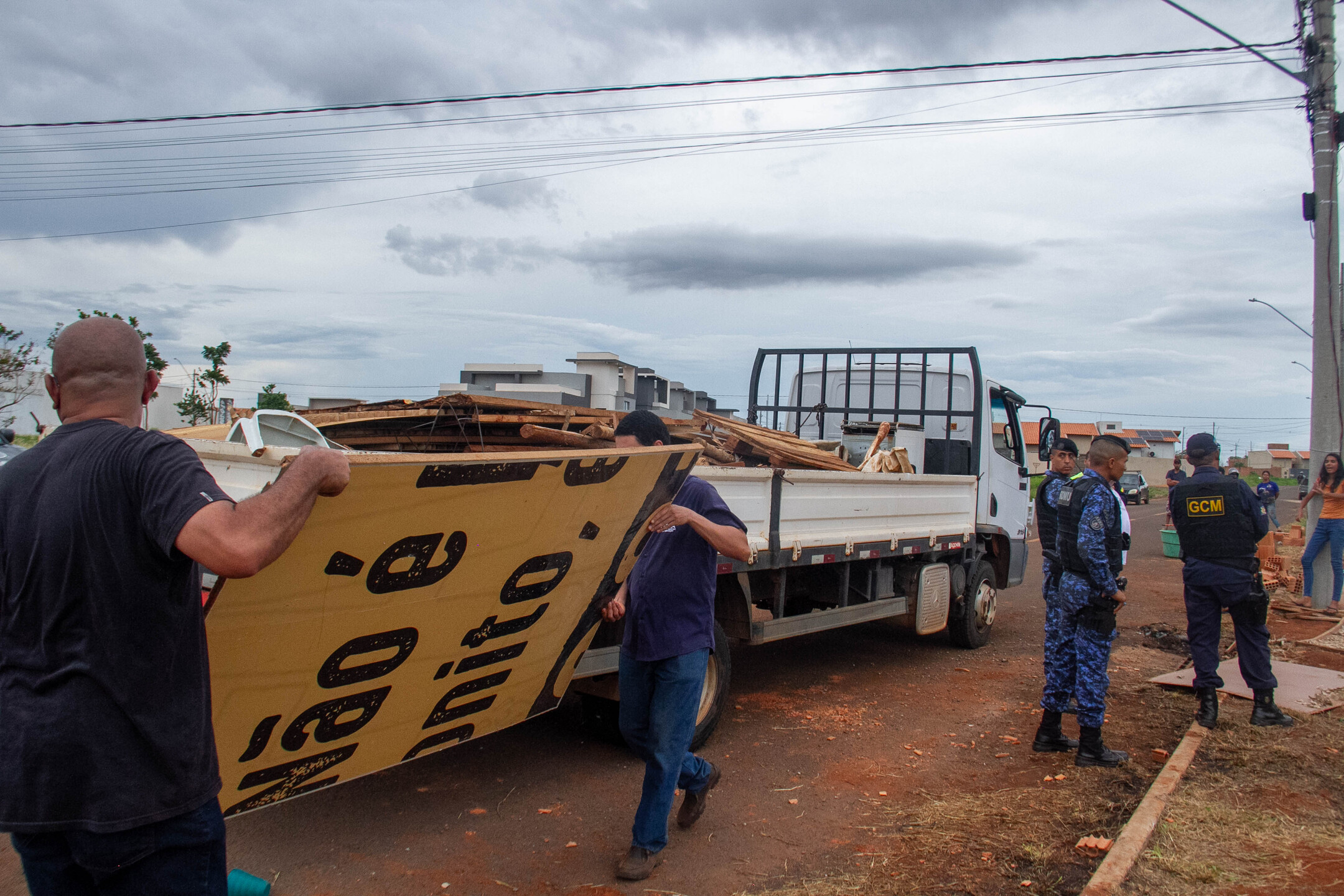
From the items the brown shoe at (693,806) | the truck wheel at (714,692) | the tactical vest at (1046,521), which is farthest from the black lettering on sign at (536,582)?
the tactical vest at (1046,521)

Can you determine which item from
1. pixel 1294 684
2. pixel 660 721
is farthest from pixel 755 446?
pixel 1294 684

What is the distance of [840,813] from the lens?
14.6ft

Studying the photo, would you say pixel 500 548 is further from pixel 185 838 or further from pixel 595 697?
pixel 595 697

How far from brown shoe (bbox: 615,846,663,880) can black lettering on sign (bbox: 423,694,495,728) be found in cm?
84

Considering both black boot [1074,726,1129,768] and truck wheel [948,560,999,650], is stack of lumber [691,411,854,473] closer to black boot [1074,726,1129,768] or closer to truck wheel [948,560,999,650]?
black boot [1074,726,1129,768]

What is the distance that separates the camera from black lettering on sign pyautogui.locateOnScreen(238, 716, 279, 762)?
9.47ft

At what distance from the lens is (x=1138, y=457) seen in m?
84.1

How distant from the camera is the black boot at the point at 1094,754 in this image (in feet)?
16.8

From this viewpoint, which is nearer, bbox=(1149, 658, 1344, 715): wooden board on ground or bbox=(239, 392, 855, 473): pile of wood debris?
bbox=(239, 392, 855, 473): pile of wood debris

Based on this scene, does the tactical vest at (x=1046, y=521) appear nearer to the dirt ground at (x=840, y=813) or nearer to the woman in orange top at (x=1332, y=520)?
the dirt ground at (x=840, y=813)

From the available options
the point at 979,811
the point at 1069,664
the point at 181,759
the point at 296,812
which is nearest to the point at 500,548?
the point at 181,759

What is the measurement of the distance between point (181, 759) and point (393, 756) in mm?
1719

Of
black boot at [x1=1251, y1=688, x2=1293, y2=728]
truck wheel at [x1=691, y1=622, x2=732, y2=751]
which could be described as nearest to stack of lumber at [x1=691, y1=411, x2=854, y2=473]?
truck wheel at [x1=691, y1=622, x2=732, y2=751]

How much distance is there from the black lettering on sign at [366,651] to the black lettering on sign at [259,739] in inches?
7.6
